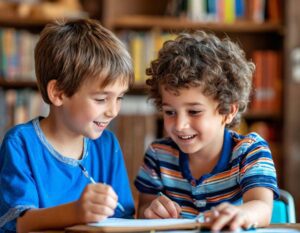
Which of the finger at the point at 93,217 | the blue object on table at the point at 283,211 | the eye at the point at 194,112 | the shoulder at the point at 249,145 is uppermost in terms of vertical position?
the eye at the point at 194,112

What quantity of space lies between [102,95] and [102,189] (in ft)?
1.18

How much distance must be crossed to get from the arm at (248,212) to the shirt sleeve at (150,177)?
286 mm

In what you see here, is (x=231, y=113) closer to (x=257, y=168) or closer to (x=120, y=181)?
(x=257, y=168)

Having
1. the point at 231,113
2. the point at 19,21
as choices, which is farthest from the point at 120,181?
the point at 19,21

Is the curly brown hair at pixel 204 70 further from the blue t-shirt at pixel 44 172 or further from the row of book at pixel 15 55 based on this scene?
the row of book at pixel 15 55

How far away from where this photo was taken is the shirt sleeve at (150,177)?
159cm

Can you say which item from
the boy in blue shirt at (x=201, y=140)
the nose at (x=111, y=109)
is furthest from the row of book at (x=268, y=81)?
the nose at (x=111, y=109)

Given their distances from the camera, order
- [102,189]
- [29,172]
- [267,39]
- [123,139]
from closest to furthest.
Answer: [102,189] → [29,172] → [123,139] → [267,39]

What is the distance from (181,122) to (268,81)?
2568mm

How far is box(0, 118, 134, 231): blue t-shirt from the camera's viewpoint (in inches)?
52.5

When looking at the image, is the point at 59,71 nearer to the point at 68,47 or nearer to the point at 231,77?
the point at 68,47

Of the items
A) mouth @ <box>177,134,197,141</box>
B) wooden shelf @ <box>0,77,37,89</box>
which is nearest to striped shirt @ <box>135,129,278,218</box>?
mouth @ <box>177,134,197,141</box>

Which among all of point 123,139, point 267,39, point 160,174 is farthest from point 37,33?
point 160,174

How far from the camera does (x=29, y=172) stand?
140cm
